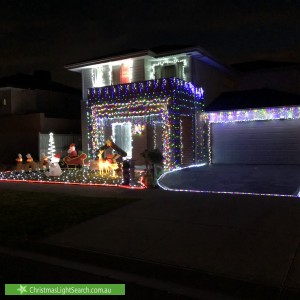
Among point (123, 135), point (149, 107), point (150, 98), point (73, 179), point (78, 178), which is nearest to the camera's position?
point (73, 179)

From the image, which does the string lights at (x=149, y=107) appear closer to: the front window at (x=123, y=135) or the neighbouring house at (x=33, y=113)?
the front window at (x=123, y=135)

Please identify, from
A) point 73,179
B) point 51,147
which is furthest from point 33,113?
point 73,179

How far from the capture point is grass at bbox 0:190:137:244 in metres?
7.60

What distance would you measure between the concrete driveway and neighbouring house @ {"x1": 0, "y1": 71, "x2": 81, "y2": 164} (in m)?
11.4

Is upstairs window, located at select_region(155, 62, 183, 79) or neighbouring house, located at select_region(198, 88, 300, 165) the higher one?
upstairs window, located at select_region(155, 62, 183, 79)

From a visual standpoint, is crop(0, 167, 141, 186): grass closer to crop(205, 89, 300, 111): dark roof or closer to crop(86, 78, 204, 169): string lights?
crop(86, 78, 204, 169): string lights

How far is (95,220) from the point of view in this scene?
835 cm

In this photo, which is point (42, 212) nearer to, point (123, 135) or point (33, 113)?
point (123, 135)

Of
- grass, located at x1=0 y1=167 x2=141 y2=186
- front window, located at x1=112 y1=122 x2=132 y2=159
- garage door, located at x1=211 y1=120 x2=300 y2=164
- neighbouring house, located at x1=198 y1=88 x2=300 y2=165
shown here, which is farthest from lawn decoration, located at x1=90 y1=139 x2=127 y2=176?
garage door, located at x1=211 y1=120 x2=300 y2=164

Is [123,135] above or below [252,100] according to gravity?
below

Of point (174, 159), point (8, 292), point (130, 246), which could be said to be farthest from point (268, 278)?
point (174, 159)

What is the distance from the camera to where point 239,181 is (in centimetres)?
1301

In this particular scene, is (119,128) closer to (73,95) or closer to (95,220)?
(73,95)

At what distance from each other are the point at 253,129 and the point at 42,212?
12.9 meters
